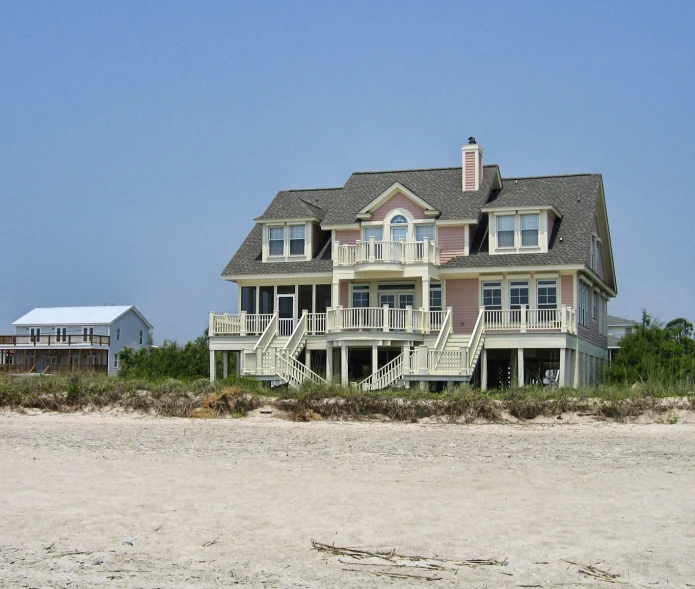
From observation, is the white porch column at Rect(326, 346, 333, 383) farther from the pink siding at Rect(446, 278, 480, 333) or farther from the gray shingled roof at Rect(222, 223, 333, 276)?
the pink siding at Rect(446, 278, 480, 333)

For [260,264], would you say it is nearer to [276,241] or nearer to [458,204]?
[276,241]

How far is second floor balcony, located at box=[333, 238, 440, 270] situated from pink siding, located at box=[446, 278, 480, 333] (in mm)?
1241

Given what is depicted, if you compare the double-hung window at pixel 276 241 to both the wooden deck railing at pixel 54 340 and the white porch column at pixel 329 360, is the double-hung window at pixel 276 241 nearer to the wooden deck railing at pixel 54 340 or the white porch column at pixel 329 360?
the white porch column at pixel 329 360

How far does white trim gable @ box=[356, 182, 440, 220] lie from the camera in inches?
1407

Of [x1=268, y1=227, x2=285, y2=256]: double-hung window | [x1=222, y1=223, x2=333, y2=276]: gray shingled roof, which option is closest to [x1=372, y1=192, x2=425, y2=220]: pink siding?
[x1=222, y1=223, x2=333, y2=276]: gray shingled roof

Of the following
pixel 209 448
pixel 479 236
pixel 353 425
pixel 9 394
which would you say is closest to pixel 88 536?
pixel 209 448

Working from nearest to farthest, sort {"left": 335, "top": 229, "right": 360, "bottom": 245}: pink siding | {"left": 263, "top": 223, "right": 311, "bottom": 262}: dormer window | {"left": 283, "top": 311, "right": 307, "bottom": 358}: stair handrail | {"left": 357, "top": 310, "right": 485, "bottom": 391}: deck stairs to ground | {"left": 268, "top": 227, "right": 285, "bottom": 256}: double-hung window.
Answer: {"left": 357, "top": 310, "right": 485, "bottom": 391}: deck stairs to ground
{"left": 283, "top": 311, "right": 307, "bottom": 358}: stair handrail
{"left": 335, "top": 229, "right": 360, "bottom": 245}: pink siding
{"left": 263, "top": 223, "right": 311, "bottom": 262}: dormer window
{"left": 268, "top": 227, "right": 285, "bottom": 256}: double-hung window

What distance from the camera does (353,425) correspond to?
23.9 m

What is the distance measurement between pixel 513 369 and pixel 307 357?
23.9ft

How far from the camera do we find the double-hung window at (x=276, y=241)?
125 feet

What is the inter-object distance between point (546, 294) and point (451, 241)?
13.0 feet

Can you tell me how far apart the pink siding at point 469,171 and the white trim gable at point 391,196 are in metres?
2.30

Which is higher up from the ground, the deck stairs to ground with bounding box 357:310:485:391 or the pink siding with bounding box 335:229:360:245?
the pink siding with bounding box 335:229:360:245

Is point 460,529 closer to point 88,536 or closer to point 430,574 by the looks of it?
point 430,574
